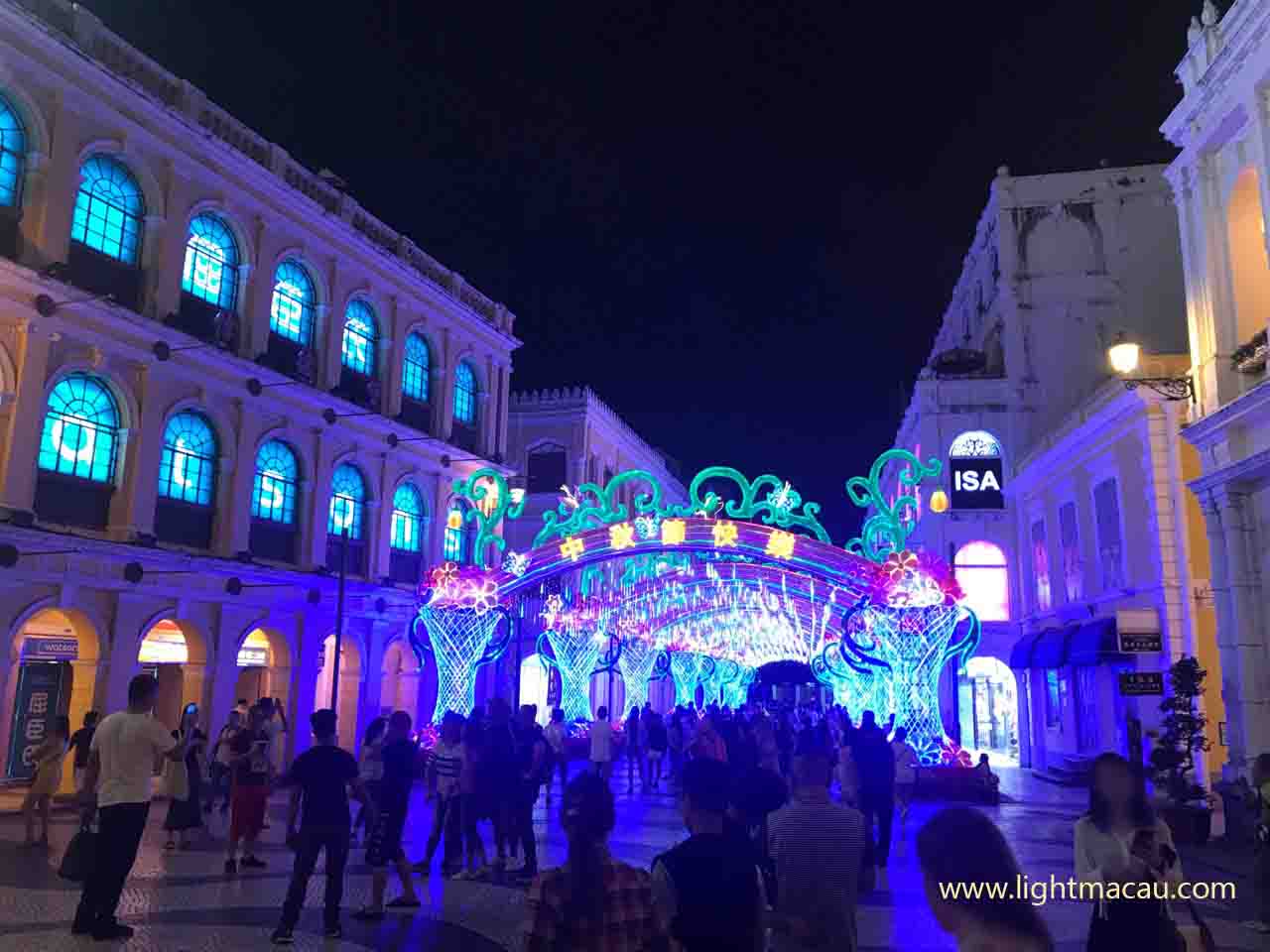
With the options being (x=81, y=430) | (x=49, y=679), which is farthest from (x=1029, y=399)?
(x=49, y=679)

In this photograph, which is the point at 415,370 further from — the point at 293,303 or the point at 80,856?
the point at 80,856

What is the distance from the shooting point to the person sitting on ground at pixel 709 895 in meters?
3.78

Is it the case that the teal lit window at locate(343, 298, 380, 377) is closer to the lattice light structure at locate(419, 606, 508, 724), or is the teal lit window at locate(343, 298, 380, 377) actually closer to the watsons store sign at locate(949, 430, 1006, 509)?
the lattice light structure at locate(419, 606, 508, 724)

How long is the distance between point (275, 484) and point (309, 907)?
15.4m

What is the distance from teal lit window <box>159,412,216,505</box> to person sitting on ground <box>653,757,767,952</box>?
18556 millimetres

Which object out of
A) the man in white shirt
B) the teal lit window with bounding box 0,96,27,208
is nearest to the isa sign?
the teal lit window with bounding box 0,96,27,208

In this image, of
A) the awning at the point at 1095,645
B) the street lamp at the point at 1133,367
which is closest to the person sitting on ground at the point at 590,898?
the street lamp at the point at 1133,367

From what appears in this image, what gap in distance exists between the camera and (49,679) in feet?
64.6

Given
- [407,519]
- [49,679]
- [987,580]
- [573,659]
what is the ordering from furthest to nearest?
1. [987,580]
2. [573,659]
3. [407,519]
4. [49,679]

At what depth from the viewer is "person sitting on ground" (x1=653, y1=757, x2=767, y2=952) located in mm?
3783

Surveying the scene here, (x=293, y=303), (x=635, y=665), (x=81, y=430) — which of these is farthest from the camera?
(x=635, y=665)

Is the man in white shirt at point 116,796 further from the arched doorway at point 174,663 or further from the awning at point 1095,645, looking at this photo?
the awning at point 1095,645

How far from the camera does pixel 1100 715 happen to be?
24.4 metres

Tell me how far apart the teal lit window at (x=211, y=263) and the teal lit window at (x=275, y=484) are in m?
3.45
